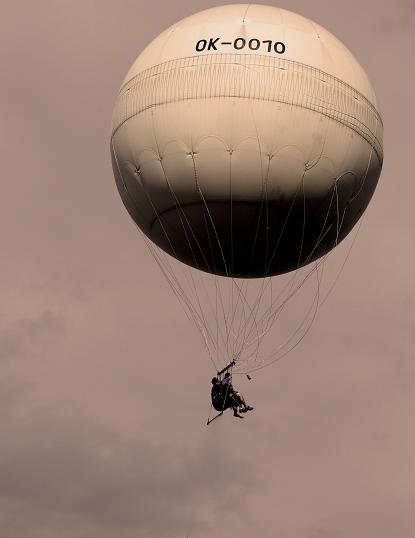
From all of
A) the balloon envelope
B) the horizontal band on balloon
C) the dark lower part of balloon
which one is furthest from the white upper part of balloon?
the dark lower part of balloon

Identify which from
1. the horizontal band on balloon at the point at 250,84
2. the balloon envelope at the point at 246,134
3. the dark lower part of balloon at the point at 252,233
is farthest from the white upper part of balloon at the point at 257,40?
the dark lower part of balloon at the point at 252,233

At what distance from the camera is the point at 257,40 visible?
191 ft

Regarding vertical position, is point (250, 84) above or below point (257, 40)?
below

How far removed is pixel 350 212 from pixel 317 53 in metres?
5.21

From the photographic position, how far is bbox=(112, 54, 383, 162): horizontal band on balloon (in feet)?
189

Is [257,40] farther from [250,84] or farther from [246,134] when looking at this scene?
[246,134]

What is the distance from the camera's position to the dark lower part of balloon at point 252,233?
193ft

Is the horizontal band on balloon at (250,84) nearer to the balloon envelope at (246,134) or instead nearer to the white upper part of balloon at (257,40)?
the balloon envelope at (246,134)

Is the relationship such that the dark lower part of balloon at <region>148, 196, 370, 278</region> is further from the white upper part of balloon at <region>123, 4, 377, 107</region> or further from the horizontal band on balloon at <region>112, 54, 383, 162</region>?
the white upper part of balloon at <region>123, 4, 377, 107</region>

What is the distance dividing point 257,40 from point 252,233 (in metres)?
5.72

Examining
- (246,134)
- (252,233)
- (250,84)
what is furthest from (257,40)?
(252,233)

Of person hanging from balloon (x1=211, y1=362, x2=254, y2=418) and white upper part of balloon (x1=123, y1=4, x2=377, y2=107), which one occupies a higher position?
white upper part of balloon (x1=123, y1=4, x2=377, y2=107)

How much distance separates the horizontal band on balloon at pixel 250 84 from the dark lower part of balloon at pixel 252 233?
2.92m

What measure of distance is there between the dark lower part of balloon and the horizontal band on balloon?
115 inches
